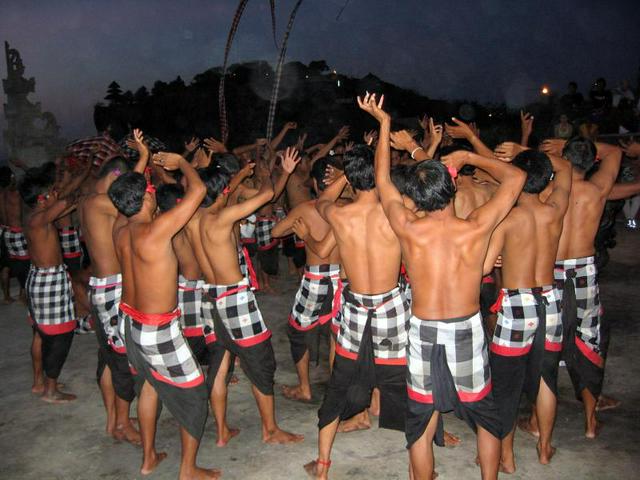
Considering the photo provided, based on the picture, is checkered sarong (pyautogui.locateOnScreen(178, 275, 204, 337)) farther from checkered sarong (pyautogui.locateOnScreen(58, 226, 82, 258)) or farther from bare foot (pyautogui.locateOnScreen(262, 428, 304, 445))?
checkered sarong (pyautogui.locateOnScreen(58, 226, 82, 258))

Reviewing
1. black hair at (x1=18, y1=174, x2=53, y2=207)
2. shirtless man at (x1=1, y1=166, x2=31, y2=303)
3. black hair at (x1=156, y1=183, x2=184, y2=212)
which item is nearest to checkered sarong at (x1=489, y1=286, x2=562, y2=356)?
black hair at (x1=156, y1=183, x2=184, y2=212)

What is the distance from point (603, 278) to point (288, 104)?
66.6 feet

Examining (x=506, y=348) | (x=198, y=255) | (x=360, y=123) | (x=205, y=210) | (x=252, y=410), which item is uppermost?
(x=360, y=123)

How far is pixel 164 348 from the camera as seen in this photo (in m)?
3.55

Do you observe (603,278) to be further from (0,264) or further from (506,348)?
(0,264)

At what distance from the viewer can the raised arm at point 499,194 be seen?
3.02m

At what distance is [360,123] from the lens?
25.8 m

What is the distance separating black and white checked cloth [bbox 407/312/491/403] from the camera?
121 inches

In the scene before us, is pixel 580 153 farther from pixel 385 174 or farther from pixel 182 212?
pixel 182 212

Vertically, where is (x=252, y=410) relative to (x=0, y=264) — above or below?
below

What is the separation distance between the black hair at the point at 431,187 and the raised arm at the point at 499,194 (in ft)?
0.71

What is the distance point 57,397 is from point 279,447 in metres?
2.37

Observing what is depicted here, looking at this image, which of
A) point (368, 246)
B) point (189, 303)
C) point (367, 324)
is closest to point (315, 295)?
point (189, 303)

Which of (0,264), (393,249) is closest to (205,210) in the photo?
(393,249)
